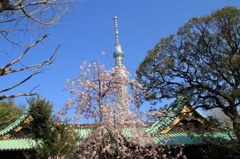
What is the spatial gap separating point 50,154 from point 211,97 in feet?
23.6

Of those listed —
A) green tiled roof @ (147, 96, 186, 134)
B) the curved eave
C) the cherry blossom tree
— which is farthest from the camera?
green tiled roof @ (147, 96, 186, 134)

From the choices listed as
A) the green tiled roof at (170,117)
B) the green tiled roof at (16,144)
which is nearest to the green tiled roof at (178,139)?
the green tiled roof at (170,117)

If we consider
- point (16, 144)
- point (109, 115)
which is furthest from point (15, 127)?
point (109, 115)

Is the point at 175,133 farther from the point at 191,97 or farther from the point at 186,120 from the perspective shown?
the point at 191,97

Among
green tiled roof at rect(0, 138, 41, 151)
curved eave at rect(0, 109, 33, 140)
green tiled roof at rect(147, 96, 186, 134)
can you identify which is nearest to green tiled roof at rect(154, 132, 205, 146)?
green tiled roof at rect(147, 96, 186, 134)

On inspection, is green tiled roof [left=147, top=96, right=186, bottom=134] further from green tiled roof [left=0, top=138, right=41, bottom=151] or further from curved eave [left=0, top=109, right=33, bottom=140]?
curved eave [left=0, top=109, right=33, bottom=140]

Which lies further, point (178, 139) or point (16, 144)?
point (178, 139)

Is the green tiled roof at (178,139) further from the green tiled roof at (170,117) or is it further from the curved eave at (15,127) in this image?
the curved eave at (15,127)

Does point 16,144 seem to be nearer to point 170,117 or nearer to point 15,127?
point 15,127

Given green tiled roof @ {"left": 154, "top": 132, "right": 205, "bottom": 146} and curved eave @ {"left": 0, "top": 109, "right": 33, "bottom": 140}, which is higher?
curved eave @ {"left": 0, "top": 109, "right": 33, "bottom": 140}

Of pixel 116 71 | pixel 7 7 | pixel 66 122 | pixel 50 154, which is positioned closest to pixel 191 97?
pixel 116 71

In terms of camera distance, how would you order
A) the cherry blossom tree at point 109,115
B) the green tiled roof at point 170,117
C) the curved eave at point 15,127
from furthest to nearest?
the green tiled roof at point 170,117 → the curved eave at point 15,127 → the cherry blossom tree at point 109,115

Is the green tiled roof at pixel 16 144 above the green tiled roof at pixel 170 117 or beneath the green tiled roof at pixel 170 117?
beneath

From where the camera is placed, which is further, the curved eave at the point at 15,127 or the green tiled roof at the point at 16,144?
the curved eave at the point at 15,127
